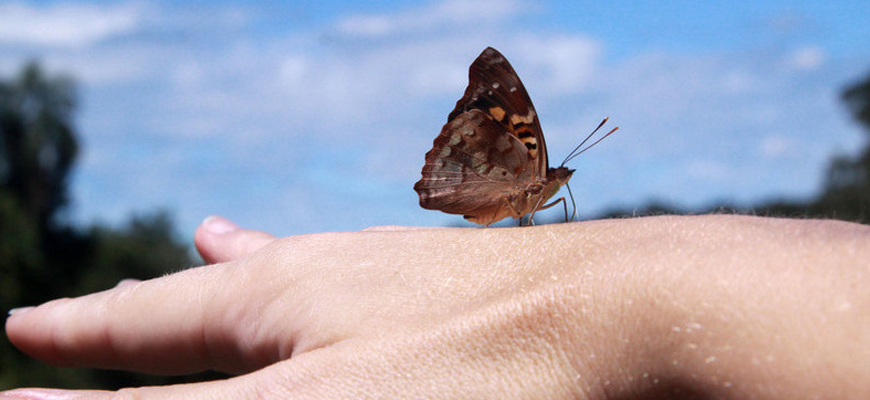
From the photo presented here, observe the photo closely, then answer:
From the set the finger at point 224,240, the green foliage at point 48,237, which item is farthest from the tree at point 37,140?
the finger at point 224,240

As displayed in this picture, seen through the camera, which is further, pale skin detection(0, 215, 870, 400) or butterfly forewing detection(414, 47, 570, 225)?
butterfly forewing detection(414, 47, 570, 225)

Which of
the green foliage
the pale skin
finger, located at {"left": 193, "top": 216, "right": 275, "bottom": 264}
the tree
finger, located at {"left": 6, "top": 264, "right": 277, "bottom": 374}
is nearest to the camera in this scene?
the pale skin

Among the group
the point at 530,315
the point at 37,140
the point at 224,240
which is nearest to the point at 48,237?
the point at 37,140

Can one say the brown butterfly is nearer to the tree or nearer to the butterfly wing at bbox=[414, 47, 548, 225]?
the butterfly wing at bbox=[414, 47, 548, 225]

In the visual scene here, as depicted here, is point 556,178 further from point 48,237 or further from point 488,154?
point 48,237

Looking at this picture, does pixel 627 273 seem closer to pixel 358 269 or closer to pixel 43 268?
pixel 358 269

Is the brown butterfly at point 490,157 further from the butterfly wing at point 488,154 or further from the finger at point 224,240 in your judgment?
the finger at point 224,240

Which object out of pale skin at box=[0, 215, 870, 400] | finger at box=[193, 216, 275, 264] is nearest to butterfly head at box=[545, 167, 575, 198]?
pale skin at box=[0, 215, 870, 400]
